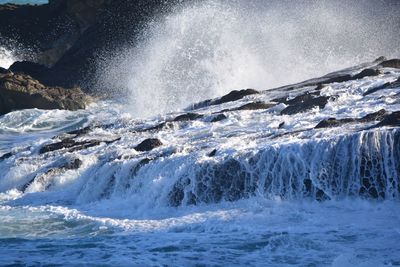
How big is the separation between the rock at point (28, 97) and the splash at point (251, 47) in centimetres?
285

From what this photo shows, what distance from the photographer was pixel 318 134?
1012 cm

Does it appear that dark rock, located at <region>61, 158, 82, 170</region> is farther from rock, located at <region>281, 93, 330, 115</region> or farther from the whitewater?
rock, located at <region>281, 93, 330, 115</region>

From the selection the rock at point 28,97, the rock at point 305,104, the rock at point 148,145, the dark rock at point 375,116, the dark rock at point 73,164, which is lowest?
the dark rock at point 375,116

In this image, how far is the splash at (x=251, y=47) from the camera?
2614cm

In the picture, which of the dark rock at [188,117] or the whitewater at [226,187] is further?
the dark rock at [188,117]

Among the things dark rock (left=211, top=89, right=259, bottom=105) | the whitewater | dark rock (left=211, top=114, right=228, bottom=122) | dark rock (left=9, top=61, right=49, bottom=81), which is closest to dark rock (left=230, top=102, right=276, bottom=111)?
the whitewater

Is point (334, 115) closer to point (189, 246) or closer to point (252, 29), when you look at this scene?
point (189, 246)

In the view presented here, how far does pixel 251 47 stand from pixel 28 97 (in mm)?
9345

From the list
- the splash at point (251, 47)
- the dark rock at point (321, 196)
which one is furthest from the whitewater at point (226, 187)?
the splash at point (251, 47)

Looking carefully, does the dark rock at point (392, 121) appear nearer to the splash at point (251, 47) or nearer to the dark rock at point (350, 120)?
the dark rock at point (350, 120)

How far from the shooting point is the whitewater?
760 centimetres

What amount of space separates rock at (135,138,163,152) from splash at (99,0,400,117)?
11380mm

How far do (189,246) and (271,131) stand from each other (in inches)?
182

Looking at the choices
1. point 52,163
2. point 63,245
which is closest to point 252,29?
point 52,163
